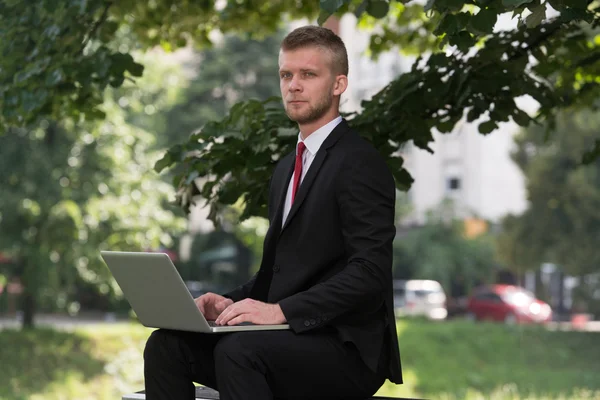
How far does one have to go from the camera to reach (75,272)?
23422 mm

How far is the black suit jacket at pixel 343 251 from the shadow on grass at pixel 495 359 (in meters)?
16.4

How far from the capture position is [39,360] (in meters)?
21.8

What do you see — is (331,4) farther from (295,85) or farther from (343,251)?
(343,251)

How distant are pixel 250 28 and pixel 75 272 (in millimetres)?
14886

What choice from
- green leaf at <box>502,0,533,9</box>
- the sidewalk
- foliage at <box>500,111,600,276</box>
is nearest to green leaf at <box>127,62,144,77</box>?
green leaf at <box>502,0,533,9</box>

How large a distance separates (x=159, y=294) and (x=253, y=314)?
305 millimetres

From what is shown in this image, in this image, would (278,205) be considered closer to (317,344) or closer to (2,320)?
(317,344)

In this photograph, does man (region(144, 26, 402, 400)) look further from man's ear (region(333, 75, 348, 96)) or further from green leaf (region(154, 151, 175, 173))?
green leaf (region(154, 151, 175, 173))

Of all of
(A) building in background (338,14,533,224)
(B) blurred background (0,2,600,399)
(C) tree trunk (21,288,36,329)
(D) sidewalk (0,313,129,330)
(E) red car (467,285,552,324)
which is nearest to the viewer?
(B) blurred background (0,2,600,399)

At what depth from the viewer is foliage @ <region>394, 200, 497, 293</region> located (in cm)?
4006

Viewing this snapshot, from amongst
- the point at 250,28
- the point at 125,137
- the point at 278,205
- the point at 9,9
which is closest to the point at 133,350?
the point at 125,137

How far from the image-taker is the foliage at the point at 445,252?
131 feet

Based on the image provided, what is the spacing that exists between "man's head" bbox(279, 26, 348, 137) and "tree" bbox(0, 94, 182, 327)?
63.7ft

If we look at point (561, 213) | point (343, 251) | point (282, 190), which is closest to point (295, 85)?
point (282, 190)
